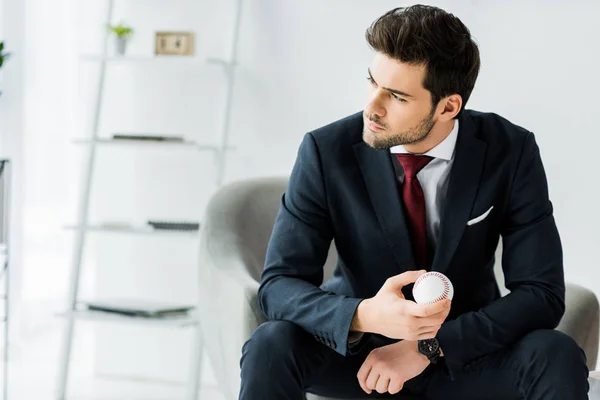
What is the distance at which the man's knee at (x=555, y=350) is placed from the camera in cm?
155

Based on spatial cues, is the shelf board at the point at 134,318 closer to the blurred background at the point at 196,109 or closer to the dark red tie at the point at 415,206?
the blurred background at the point at 196,109

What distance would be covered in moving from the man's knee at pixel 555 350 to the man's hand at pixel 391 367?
209 mm

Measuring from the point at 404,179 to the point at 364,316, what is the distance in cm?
35

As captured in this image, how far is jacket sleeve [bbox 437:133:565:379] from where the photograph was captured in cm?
168

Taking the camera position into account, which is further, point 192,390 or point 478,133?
point 192,390

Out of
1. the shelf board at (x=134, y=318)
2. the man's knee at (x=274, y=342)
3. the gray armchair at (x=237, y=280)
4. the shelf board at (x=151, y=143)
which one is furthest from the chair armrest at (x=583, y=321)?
the shelf board at (x=151, y=143)

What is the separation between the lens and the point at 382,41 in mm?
1694

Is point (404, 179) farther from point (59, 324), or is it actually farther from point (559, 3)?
point (59, 324)

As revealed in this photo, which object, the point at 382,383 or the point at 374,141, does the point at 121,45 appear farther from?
the point at 382,383

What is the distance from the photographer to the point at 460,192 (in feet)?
5.90

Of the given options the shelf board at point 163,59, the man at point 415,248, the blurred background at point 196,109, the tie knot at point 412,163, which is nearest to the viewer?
the man at point 415,248

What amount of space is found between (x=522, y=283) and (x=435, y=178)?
0.94 feet

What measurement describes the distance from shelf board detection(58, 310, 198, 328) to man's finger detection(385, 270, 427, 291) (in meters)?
1.56

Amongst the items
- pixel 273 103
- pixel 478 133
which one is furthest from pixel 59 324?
pixel 478 133
